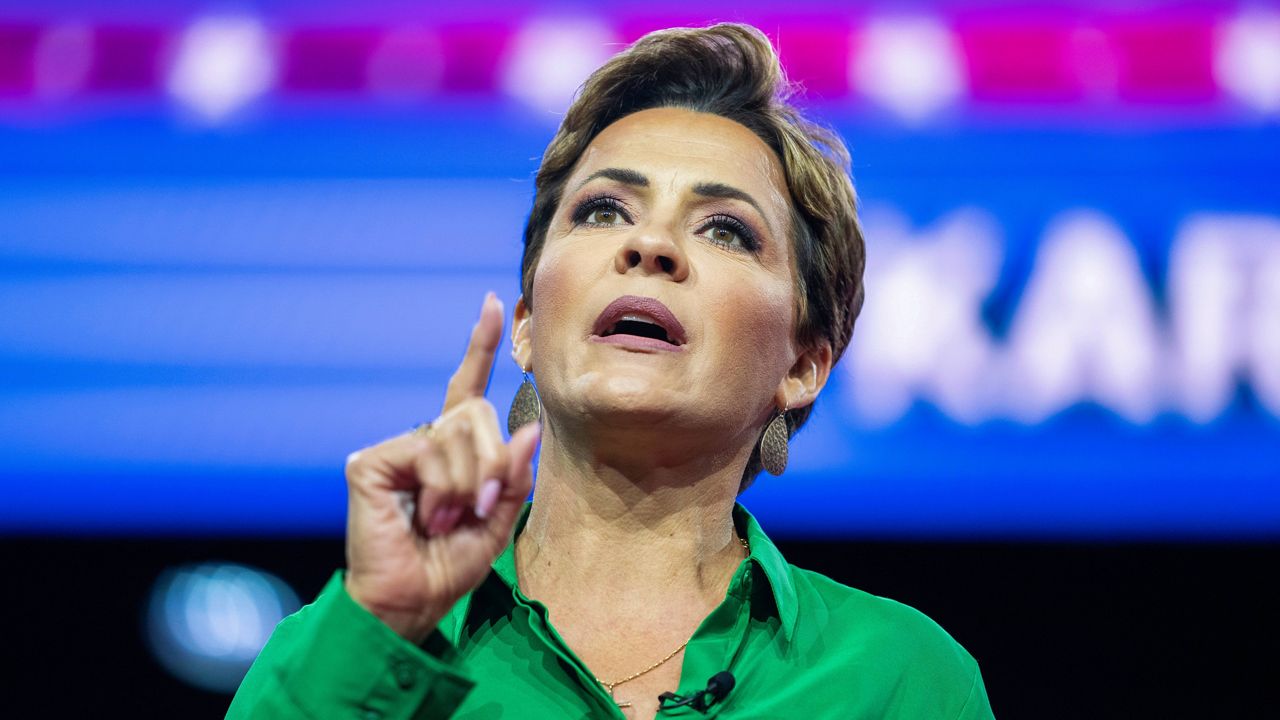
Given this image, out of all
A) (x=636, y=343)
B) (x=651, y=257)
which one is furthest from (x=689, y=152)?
(x=636, y=343)

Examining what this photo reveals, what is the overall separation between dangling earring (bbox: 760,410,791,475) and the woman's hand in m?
0.85

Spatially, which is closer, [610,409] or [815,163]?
[610,409]

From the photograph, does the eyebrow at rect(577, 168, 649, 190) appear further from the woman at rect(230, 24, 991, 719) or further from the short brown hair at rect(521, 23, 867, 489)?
the short brown hair at rect(521, 23, 867, 489)

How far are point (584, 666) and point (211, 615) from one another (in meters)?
2.62

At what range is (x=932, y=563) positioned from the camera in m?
3.99

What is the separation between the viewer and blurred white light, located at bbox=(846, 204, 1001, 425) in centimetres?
371

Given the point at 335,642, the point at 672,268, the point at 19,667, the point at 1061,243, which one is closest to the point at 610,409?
the point at 672,268

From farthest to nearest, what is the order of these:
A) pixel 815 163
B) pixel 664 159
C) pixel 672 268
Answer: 1. pixel 815 163
2. pixel 664 159
3. pixel 672 268

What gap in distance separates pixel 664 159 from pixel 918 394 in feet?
5.60

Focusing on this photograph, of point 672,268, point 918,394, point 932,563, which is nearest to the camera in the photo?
point 672,268

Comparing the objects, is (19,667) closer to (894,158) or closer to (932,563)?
(932,563)

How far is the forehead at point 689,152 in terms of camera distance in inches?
88.2

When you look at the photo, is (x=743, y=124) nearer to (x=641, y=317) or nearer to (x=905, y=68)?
(x=641, y=317)

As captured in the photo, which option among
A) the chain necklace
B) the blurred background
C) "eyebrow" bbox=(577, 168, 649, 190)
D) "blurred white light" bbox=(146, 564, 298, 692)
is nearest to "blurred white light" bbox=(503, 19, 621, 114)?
the blurred background
